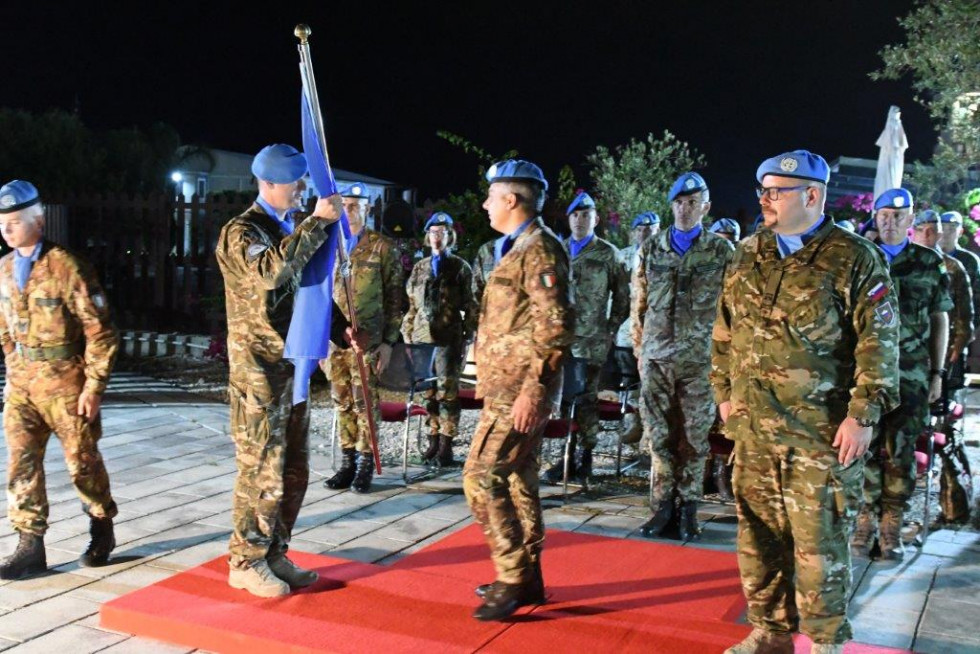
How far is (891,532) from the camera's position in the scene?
5461 mm

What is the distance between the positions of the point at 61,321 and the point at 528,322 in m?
2.38

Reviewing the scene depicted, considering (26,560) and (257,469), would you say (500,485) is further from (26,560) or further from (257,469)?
(26,560)

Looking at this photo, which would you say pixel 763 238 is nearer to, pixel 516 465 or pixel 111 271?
pixel 516 465

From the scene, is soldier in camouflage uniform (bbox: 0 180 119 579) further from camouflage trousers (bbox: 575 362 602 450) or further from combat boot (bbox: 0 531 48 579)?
camouflage trousers (bbox: 575 362 602 450)

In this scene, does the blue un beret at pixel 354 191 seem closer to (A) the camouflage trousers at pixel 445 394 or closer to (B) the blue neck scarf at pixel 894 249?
(A) the camouflage trousers at pixel 445 394

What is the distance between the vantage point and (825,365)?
3.65m

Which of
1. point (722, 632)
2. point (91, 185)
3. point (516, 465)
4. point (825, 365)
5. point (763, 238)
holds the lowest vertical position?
point (722, 632)

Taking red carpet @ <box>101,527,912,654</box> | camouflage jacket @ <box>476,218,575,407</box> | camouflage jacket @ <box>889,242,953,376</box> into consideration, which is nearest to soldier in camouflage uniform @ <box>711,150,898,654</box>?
red carpet @ <box>101,527,912,654</box>

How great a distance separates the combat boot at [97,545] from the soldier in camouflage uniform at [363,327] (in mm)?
1954

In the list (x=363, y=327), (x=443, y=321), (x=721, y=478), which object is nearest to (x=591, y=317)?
(x=443, y=321)

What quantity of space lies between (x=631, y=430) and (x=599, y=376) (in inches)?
49.0

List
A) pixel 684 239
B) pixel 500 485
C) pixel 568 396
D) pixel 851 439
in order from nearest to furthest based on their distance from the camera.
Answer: pixel 851 439 < pixel 500 485 < pixel 684 239 < pixel 568 396

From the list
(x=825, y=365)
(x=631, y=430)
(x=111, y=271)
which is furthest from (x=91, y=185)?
(x=825, y=365)

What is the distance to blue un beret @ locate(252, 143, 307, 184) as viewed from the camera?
4539mm
